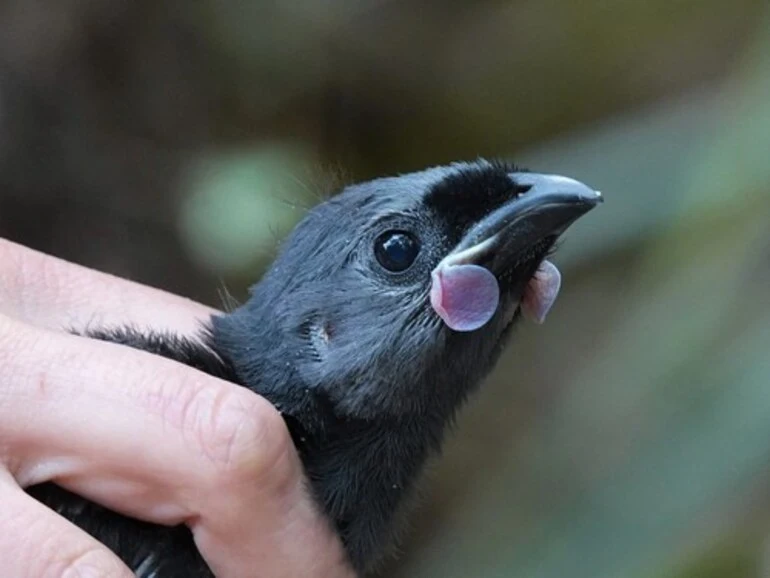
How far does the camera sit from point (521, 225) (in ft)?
3.92

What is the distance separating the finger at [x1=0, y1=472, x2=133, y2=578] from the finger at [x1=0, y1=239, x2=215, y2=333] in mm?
471

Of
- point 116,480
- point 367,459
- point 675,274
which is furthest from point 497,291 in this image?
point 675,274

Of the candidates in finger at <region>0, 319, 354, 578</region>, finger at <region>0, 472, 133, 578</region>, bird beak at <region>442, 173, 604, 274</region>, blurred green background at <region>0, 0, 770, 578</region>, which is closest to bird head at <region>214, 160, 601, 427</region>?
bird beak at <region>442, 173, 604, 274</region>

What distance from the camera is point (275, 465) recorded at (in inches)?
46.7

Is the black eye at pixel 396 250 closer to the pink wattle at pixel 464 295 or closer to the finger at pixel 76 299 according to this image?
the pink wattle at pixel 464 295

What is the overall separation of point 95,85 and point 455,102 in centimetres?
100

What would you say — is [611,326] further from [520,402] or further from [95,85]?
[95,85]

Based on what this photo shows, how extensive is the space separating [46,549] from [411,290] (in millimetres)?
480

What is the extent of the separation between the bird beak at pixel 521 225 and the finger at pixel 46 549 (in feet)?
1.56

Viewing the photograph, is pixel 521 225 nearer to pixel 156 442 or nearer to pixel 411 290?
pixel 411 290

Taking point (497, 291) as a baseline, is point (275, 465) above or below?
below

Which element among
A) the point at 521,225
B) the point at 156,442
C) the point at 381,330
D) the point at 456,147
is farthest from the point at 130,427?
the point at 456,147

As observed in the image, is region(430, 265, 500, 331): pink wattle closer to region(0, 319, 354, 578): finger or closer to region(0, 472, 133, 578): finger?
region(0, 319, 354, 578): finger

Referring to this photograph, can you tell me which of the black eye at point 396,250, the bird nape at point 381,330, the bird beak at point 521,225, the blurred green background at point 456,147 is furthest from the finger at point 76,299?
the blurred green background at point 456,147
